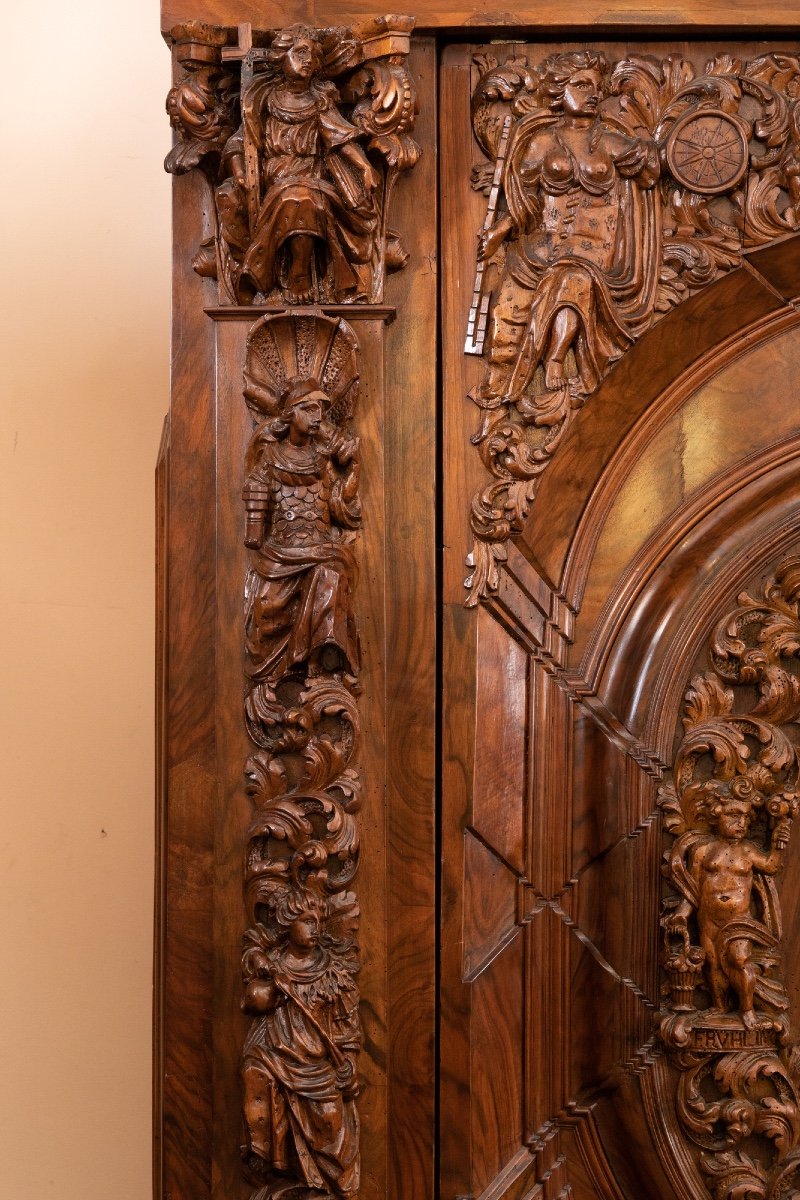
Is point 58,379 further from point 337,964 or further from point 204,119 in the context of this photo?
point 337,964

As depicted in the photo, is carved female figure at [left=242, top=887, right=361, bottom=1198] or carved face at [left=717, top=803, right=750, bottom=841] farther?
carved face at [left=717, top=803, right=750, bottom=841]

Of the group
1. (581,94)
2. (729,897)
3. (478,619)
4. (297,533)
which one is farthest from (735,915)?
(581,94)

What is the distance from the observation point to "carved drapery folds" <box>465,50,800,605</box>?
5.24 ft

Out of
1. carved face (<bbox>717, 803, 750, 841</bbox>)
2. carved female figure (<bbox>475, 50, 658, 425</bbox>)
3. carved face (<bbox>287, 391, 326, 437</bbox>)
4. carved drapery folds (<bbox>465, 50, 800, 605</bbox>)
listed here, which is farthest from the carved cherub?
carved face (<bbox>287, 391, 326, 437</bbox>)

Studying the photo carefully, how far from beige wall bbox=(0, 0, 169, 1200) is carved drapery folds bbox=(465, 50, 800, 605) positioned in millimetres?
694

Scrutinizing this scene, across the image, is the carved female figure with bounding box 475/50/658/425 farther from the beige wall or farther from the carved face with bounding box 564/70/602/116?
the beige wall

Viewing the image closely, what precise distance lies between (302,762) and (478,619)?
0.29 metres

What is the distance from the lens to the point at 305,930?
1.50 meters

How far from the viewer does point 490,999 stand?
158cm

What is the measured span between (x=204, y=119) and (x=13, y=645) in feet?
3.05

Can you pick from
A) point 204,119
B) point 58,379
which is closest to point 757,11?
point 204,119

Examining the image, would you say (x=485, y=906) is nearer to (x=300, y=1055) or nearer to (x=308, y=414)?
(x=300, y=1055)

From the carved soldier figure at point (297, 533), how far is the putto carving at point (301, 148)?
15 centimetres

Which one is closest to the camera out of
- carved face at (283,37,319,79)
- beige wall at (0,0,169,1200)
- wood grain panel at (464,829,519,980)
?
carved face at (283,37,319,79)
